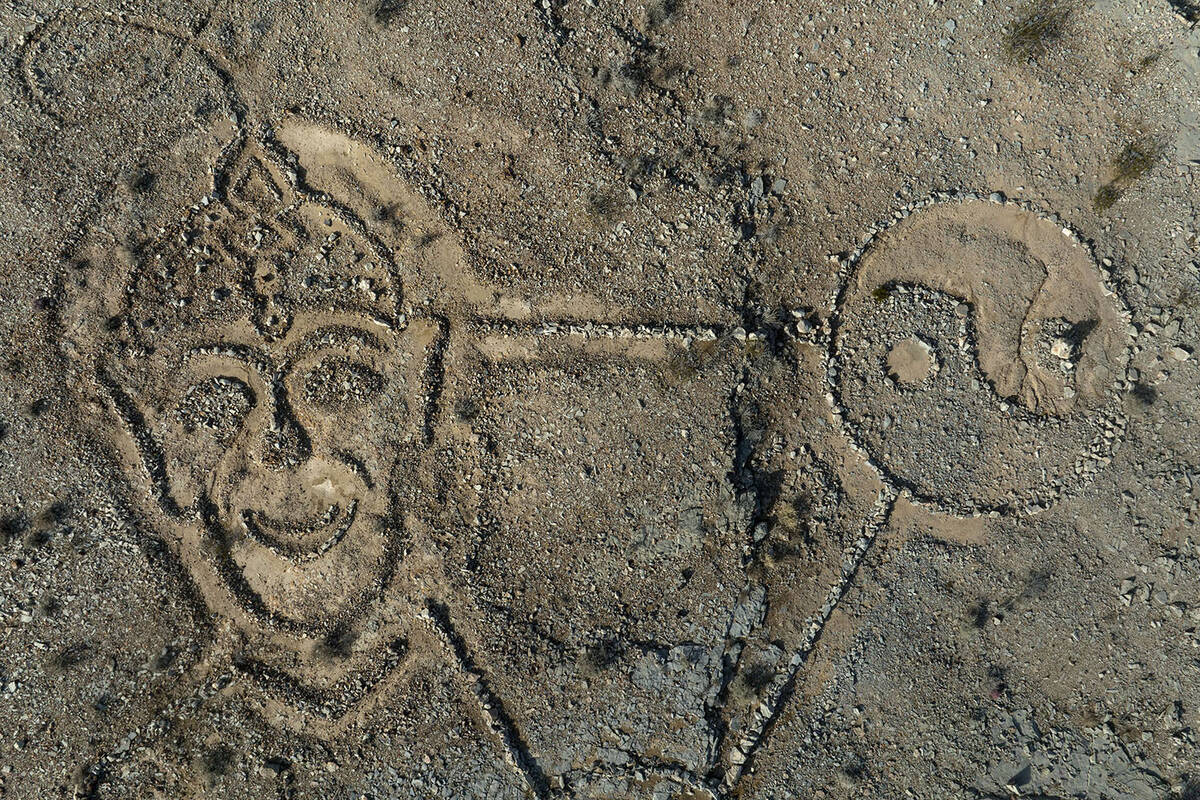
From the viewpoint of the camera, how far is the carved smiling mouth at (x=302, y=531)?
9836 mm

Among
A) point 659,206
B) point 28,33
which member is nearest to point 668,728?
point 659,206

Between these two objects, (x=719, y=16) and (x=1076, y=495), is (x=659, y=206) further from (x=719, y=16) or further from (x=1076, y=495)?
(x=1076, y=495)

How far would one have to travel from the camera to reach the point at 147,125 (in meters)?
9.88

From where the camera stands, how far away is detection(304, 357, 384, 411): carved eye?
32.4ft

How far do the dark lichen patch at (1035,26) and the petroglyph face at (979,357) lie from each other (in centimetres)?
219

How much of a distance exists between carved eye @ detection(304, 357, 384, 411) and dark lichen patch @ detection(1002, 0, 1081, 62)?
390 inches

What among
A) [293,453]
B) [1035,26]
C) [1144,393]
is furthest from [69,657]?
[1035,26]

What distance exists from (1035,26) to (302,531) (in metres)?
12.3

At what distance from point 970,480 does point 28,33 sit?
14.4m

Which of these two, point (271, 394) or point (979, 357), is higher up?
point (979, 357)

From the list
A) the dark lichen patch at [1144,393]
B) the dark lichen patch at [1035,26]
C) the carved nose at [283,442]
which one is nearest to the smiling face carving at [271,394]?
the carved nose at [283,442]

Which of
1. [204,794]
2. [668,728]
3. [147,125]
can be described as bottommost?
[204,794]

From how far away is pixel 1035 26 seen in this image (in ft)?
32.7

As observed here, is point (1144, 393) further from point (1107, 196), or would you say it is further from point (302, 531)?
point (302, 531)
